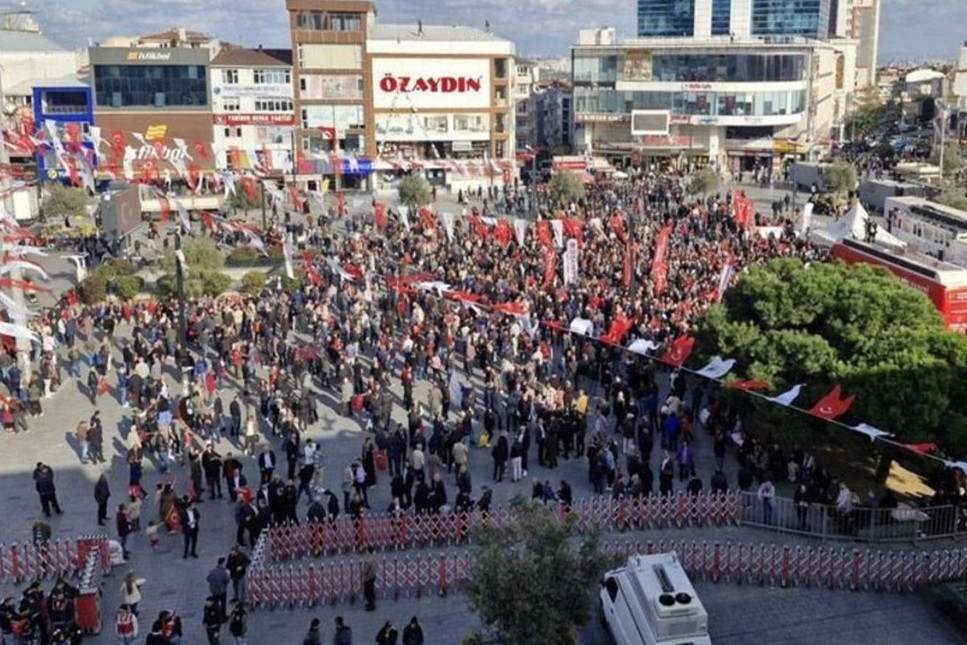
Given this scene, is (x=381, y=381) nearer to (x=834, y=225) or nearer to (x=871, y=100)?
(x=834, y=225)

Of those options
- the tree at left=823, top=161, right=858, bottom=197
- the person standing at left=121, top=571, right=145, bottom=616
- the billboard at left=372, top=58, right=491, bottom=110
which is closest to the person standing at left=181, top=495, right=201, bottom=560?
the person standing at left=121, top=571, right=145, bottom=616

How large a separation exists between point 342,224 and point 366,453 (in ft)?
107

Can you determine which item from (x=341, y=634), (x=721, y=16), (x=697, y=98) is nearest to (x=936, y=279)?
(x=341, y=634)

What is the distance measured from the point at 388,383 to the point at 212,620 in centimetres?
1153

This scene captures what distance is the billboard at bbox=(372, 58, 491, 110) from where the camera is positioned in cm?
6462

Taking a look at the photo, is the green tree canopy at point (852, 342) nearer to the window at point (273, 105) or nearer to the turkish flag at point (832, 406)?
the turkish flag at point (832, 406)

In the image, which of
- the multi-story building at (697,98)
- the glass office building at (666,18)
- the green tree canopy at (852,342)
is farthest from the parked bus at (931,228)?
the glass office building at (666,18)

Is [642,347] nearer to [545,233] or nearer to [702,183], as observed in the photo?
[545,233]

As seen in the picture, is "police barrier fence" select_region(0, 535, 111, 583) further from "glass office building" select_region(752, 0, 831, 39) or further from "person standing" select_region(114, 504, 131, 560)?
"glass office building" select_region(752, 0, 831, 39)

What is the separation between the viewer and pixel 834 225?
33.6m

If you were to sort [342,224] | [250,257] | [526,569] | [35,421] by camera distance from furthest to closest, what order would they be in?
[342,224]
[250,257]
[35,421]
[526,569]

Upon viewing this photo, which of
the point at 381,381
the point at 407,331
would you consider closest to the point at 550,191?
the point at 407,331

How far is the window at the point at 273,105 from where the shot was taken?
211 feet

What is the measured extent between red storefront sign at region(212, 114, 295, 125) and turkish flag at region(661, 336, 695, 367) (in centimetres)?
4892
